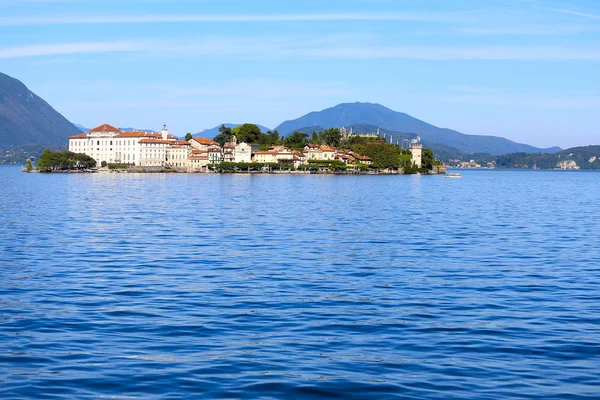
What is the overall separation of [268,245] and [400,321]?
50.7ft

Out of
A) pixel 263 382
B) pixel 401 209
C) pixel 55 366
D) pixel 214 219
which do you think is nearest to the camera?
pixel 263 382

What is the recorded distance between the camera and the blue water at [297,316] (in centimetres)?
1248

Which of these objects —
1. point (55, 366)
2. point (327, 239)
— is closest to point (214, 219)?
point (327, 239)

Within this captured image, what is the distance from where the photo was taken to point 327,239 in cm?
3459

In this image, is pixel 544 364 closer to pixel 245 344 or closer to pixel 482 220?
pixel 245 344

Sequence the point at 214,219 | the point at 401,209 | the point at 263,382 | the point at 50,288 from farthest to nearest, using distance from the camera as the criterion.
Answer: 1. the point at 401,209
2. the point at 214,219
3. the point at 50,288
4. the point at 263,382

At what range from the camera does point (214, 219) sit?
152 feet

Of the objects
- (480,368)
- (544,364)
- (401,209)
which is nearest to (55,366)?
(480,368)

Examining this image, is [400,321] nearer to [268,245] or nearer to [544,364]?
[544,364]

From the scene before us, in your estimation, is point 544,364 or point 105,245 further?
point 105,245

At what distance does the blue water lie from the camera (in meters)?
12.5

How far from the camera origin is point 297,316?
17.4 m

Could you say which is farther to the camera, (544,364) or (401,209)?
(401,209)

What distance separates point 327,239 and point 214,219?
13494mm
